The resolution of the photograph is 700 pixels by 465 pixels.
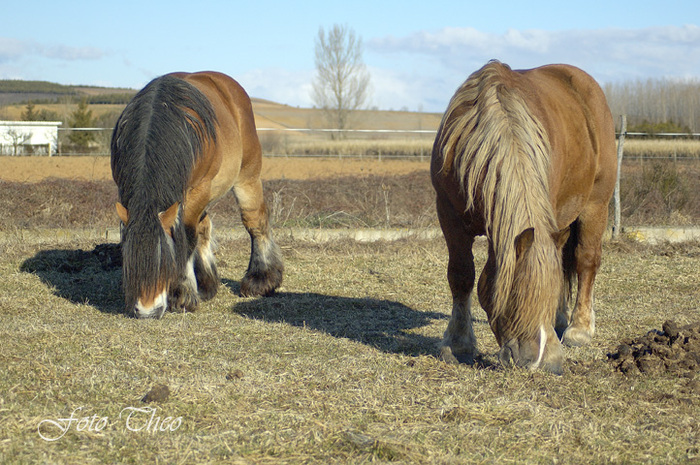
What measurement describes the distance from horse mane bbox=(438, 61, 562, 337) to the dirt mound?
2.92ft

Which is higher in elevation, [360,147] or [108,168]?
[360,147]

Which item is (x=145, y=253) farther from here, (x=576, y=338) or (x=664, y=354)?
(x=664, y=354)

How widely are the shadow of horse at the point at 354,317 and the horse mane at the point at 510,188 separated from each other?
116cm

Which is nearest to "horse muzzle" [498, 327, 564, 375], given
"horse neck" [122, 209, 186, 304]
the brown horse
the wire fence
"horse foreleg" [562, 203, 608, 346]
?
the brown horse

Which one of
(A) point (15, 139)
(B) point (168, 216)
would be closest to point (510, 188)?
(B) point (168, 216)

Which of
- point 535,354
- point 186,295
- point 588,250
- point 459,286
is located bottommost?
point 186,295

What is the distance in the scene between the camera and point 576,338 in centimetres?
474

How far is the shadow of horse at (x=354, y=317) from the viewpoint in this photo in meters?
4.63

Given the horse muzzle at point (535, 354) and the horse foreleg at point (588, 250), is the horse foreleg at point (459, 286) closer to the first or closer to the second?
the horse muzzle at point (535, 354)

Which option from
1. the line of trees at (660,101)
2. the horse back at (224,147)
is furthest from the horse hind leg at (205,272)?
the line of trees at (660,101)

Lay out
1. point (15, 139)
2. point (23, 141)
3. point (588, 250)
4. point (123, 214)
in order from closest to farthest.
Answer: point (123, 214), point (588, 250), point (15, 139), point (23, 141)

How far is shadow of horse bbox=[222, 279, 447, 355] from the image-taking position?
15.2 ft

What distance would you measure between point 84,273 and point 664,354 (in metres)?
5.43

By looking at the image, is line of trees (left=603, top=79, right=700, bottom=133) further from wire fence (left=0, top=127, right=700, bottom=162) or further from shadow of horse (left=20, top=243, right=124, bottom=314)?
shadow of horse (left=20, top=243, right=124, bottom=314)
